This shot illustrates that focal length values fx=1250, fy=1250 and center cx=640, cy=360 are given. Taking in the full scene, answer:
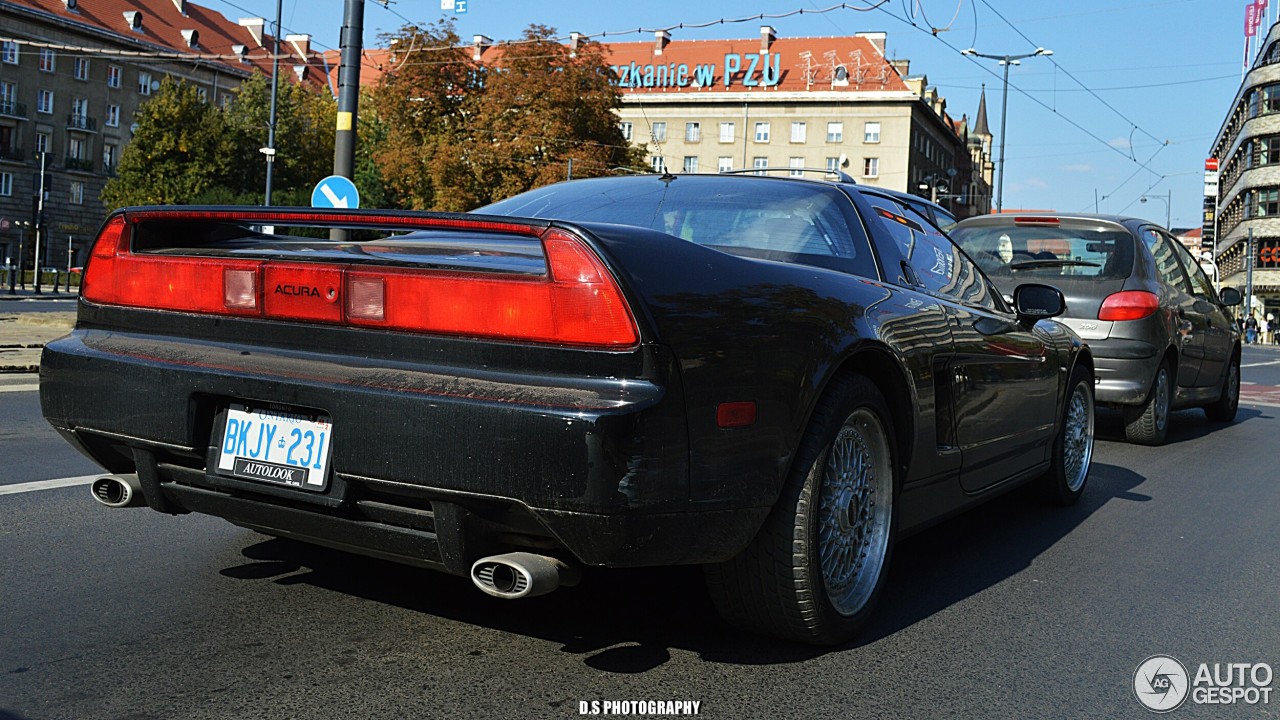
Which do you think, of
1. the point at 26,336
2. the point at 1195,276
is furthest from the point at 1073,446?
the point at 26,336

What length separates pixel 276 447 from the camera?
3080 mm

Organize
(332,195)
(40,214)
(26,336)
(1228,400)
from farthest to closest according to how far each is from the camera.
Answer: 1. (40,214)
2. (26,336)
3. (332,195)
4. (1228,400)

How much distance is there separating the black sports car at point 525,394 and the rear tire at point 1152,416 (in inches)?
211

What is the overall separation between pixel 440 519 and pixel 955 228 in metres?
7.75

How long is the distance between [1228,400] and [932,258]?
781 cm

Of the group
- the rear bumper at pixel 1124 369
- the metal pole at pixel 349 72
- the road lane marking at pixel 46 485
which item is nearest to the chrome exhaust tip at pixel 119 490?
the road lane marking at pixel 46 485

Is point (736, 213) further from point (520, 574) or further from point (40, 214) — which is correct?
point (40, 214)

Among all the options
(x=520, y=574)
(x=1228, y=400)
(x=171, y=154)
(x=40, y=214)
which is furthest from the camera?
(x=171, y=154)

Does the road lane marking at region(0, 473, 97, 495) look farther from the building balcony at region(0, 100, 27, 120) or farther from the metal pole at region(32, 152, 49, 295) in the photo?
the building balcony at region(0, 100, 27, 120)

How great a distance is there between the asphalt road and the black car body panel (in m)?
0.34

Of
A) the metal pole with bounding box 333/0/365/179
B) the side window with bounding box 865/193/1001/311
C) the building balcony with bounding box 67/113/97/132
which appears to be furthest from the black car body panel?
the building balcony with bounding box 67/113/97/132

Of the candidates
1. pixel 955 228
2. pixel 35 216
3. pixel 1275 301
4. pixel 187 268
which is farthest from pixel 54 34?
pixel 1275 301

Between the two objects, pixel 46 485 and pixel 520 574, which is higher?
pixel 520 574

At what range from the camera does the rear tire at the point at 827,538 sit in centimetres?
323
